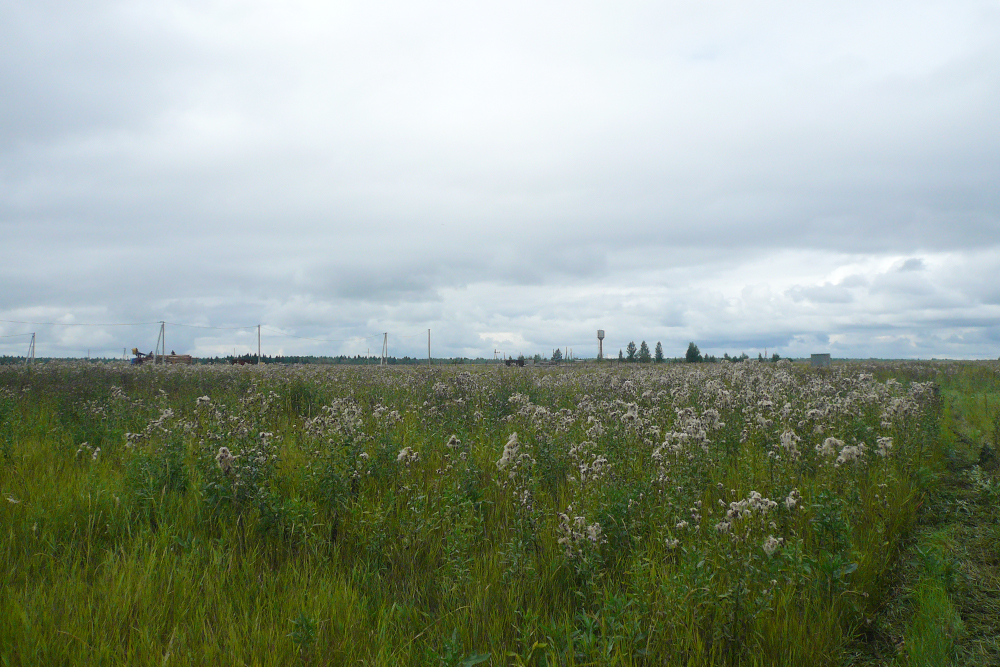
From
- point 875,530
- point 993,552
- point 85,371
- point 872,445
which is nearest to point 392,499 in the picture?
point 875,530

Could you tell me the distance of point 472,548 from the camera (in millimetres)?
4852

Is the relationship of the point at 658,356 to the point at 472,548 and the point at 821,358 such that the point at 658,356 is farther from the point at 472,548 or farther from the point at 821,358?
the point at 472,548

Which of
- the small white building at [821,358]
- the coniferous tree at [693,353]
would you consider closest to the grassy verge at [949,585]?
the small white building at [821,358]

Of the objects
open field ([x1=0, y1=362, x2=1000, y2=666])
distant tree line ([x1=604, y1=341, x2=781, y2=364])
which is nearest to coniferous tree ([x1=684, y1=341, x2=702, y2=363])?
distant tree line ([x1=604, y1=341, x2=781, y2=364])

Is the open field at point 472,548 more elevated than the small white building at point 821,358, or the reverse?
the small white building at point 821,358

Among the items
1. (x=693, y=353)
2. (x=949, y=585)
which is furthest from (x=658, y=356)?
(x=949, y=585)

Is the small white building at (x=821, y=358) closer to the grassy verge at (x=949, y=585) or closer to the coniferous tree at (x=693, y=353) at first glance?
the coniferous tree at (x=693, y=353)

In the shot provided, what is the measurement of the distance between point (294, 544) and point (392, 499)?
3.13 feet

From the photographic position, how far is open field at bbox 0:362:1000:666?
11.5ft

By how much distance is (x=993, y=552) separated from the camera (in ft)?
16.4

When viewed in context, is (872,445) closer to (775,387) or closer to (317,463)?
(775,387)

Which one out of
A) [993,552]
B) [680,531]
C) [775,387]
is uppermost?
[775,387]

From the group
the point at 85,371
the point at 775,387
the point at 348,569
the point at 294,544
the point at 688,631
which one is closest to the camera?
the point at 688,631

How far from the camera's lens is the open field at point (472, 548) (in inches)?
137
